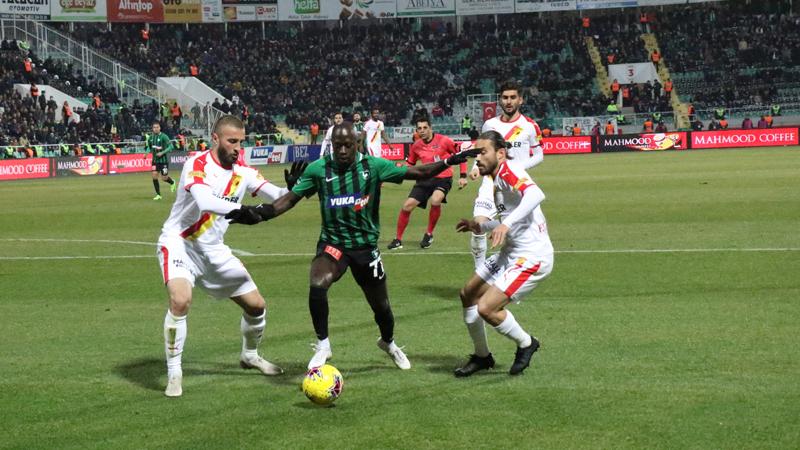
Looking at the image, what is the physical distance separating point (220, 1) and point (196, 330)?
6067 centimetres

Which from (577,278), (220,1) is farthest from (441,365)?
(220,1)

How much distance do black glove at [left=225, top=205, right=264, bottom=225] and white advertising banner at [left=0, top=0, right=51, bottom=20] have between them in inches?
2168

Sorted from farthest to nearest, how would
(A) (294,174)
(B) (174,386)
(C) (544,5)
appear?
(C) (544,5) < (A) (294,174) < (B) (174,386)

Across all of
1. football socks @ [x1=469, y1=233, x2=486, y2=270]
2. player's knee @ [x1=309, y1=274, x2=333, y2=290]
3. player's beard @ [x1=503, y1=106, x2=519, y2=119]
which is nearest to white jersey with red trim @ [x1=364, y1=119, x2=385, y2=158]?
player's beard @ [x1=503, y1=106, x2=519, y2=119]

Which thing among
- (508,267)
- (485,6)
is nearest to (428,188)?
(508,267)

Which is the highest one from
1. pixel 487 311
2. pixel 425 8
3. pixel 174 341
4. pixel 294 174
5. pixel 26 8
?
pixel 425 8

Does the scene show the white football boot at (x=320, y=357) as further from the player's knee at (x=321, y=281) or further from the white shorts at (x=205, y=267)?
the white shorts at (x=205, y=267)

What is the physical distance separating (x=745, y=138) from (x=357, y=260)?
1868 inches

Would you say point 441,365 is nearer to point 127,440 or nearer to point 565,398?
point 565,398

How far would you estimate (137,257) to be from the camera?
16953 millimetres

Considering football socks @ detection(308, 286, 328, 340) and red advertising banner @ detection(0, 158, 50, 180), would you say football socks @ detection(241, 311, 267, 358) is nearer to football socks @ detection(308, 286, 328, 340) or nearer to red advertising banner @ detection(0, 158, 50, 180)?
football socks @ detection(308, 286, 328, 340)

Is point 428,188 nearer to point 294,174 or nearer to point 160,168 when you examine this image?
point 294,174

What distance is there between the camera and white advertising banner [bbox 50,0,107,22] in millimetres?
61125

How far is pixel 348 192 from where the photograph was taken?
8.16 metres
